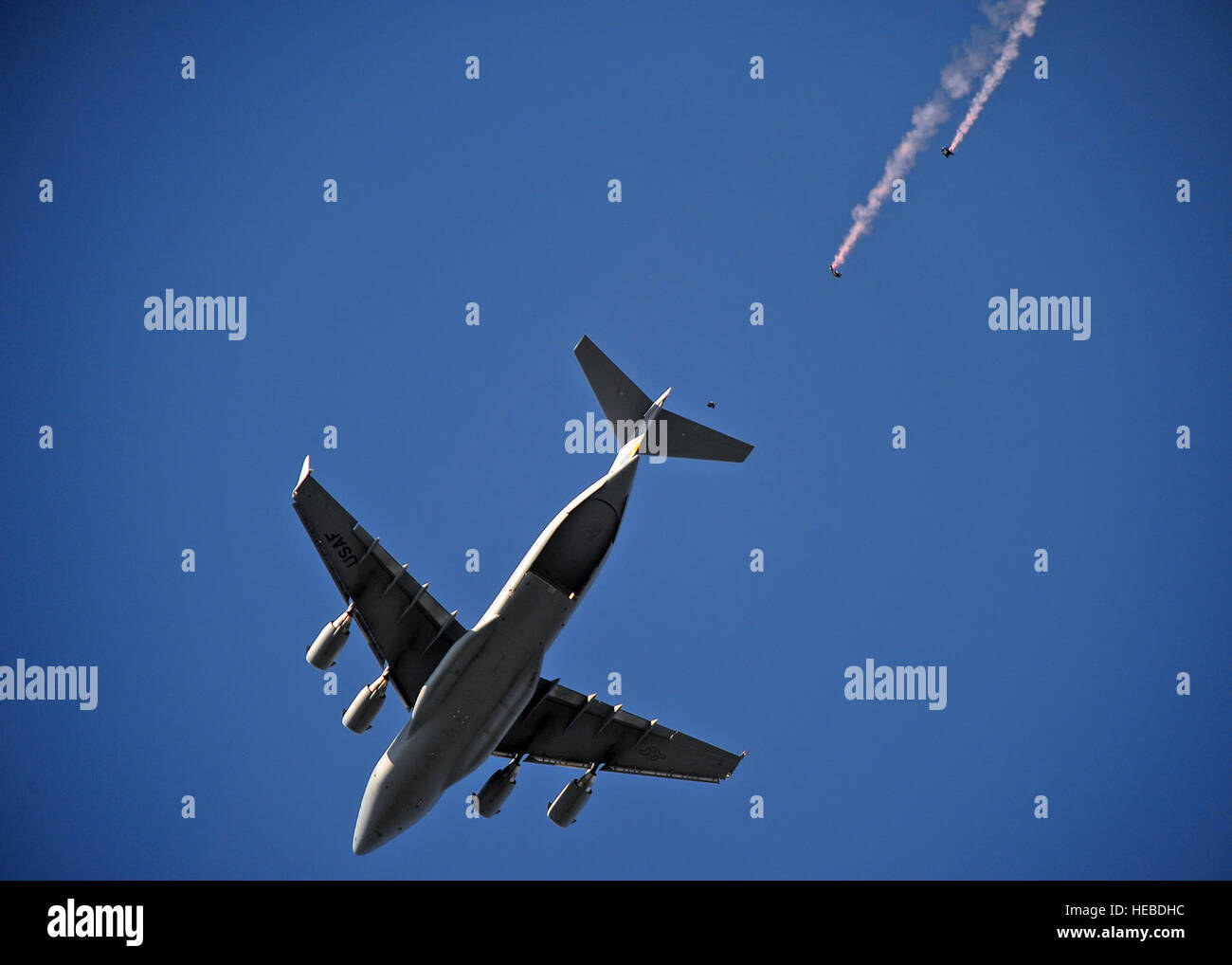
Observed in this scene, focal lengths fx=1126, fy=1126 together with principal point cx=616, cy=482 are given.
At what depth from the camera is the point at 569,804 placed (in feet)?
118

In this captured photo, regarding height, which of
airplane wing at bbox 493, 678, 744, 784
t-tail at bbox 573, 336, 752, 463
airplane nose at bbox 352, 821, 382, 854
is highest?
t-tail at bbox 573, 336, 752, 463

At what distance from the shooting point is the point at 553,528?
101 ft

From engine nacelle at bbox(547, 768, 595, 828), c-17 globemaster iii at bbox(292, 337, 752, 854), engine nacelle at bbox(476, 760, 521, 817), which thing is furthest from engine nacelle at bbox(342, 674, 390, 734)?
engine nacelle at bbox(547, 768, 595, 828)

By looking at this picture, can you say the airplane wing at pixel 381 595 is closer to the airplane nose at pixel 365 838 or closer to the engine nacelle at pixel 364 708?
the engine nacelle at pixel 364 708

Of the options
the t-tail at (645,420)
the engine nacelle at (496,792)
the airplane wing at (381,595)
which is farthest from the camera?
the engine nacelle at (496,792)

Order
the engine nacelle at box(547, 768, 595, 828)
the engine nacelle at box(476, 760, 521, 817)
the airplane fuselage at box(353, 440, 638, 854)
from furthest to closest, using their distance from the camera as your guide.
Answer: the engine nacelle at box(547, 768, 595, 828)
the engine nacelle at box(476, 760, 521, 817)
the airplane fuselage at box(353, 440, 638, 854)

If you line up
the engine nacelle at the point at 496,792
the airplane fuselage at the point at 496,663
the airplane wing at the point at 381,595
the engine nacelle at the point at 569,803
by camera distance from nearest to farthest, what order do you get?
the airplane fuselage at the point at 496,663 < the airplane wing at the point at 381,595 < the engine nacelle at the point at 496,792 < the engine nacelle at the point at 569,803

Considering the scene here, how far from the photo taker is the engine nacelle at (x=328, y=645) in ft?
106

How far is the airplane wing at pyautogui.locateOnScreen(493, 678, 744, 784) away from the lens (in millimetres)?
36469

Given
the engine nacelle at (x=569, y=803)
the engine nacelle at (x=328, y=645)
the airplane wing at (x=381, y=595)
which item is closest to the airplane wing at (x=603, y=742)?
the engine nacelle at (x=569, y=803)

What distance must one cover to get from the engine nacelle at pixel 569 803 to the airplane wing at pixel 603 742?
1258 millimetres

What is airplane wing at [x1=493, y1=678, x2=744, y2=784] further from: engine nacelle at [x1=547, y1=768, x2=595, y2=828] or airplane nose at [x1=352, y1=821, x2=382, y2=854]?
airplane nose at [x1=352, y1=821, x2=382, y2=854]
